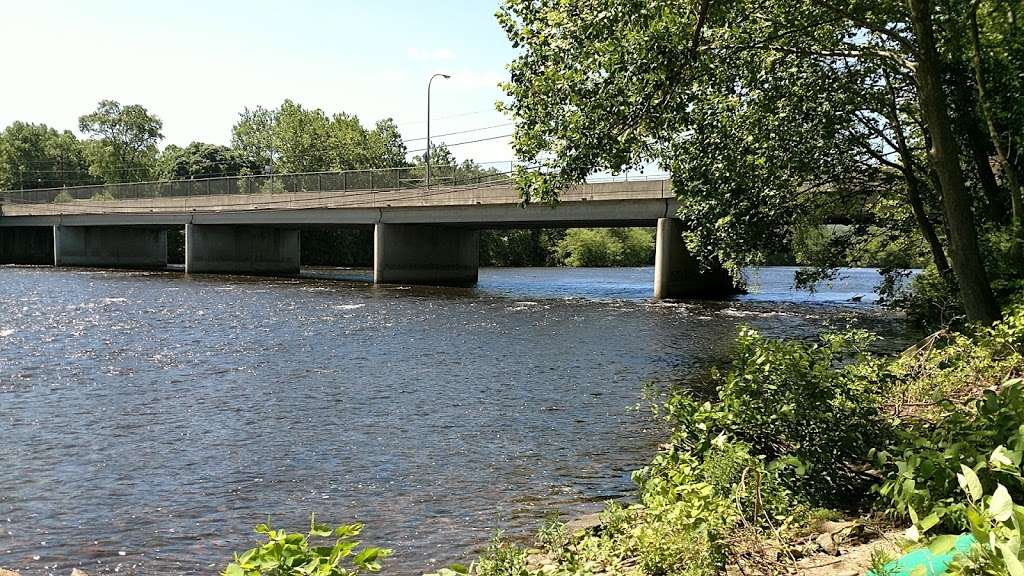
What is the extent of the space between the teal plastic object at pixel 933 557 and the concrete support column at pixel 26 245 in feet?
311

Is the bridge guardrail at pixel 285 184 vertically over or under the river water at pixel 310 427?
over

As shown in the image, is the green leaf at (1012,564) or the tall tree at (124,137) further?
the tall tree at (124,137)

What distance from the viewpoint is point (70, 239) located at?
253 ft

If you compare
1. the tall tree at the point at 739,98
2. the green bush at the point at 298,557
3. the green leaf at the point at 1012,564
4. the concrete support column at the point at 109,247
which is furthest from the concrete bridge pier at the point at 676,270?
the concrete support column at the point at 109,247

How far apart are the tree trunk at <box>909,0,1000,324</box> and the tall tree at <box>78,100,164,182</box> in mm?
140426

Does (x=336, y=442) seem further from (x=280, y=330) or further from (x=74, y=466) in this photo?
(x=280, y=330)

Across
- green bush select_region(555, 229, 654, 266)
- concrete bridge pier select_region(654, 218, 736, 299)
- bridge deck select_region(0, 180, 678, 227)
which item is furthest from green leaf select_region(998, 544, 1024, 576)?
green bush select_region(555, 229, 654, 266)

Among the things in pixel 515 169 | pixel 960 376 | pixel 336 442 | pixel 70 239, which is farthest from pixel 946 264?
pixel 70 239

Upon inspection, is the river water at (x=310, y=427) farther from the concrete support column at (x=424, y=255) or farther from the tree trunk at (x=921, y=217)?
the concrete support column at (x=424, y=255)

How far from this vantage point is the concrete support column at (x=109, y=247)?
76.9m

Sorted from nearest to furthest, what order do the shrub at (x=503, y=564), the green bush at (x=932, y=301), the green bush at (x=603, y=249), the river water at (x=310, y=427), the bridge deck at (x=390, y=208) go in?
the shrub at (x=503, y=564) < the river water at (x=310, y=427) < the green bush at (x=932, y=301) < the bridge deck at (x=390, y=208) < the green bush at (x=603, y=249)

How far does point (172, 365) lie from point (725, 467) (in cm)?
1572

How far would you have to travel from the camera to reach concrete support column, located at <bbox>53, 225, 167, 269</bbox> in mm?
76875

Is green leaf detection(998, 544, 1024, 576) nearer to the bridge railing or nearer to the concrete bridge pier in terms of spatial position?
the concrete bridge pier
